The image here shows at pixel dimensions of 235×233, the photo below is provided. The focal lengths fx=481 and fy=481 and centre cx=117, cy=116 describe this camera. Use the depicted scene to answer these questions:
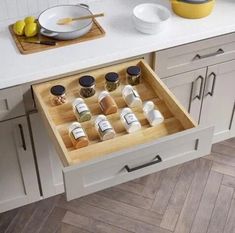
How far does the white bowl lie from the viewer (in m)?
1.97

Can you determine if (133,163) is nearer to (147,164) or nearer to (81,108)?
(147,164)

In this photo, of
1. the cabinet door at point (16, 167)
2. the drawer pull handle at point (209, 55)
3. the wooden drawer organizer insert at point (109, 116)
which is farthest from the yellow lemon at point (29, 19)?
the drawer pull handle at point (209, 55)

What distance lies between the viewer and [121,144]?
1.62 m

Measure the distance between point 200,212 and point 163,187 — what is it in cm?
23

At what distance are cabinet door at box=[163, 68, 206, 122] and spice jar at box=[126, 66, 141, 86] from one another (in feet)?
0.91

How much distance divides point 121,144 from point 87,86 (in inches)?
11.8

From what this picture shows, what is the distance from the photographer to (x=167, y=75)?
2113 mm

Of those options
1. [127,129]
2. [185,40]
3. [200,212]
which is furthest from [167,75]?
[200,212]

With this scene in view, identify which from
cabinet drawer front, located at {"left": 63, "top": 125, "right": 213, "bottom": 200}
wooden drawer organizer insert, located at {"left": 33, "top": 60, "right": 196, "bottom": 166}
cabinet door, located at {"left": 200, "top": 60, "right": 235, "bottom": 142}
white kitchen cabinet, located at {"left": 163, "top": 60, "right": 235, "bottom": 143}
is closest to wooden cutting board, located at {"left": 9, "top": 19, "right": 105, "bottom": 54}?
wooden drawer organizer insert, located at {"left": 33, "top": 60, "right": 196, "bottom": 166}

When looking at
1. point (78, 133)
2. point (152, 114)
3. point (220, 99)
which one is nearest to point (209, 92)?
point (220, 99)

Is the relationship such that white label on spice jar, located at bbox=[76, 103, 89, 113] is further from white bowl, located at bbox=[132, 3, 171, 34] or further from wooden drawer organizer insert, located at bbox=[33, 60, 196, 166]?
white bowl, located at bbox=[132, 3, 171, 34]

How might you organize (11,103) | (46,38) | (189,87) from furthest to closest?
1. (189,87)
2. (46,38)
3. (11,103)

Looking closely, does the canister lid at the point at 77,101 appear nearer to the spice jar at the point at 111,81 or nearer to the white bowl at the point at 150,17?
the spice jar at the point at 111,81

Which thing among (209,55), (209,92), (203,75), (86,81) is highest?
(86,81)
